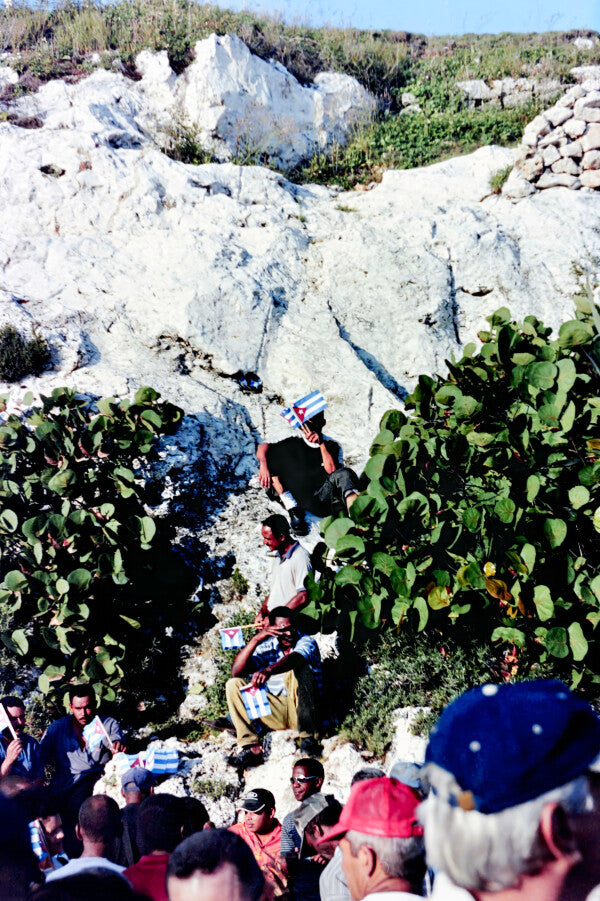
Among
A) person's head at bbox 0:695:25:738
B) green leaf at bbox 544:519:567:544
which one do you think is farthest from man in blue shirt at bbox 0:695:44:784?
green leaf at bbox 544:519:567:544

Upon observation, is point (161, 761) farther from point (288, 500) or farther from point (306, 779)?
point (288, 500)

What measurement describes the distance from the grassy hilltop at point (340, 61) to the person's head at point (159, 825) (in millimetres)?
8708

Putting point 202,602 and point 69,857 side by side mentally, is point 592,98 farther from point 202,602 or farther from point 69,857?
point 69,857

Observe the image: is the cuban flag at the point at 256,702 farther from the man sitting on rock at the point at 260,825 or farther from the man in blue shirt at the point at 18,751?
the man in blue shirt at the point at 18,751

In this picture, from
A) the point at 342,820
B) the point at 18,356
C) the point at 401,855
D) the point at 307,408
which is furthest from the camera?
the point at 18,356

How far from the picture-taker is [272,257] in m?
7.76

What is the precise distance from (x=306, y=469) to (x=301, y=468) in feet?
0.17

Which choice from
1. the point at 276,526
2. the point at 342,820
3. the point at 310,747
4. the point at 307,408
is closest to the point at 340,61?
the point at 307,408

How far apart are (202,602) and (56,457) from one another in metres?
1.69

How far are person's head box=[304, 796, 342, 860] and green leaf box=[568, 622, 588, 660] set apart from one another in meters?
1.66

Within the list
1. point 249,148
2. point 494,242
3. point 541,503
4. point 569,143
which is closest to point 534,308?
point 494,242

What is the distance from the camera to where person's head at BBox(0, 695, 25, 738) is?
14.5 ft

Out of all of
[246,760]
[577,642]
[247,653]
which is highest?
[577,642]

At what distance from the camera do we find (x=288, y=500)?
584cm
